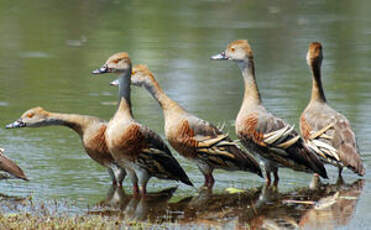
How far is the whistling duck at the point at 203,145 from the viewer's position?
31.6 feet

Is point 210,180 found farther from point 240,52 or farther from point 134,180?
point 240,52

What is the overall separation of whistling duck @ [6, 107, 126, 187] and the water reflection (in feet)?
0.92

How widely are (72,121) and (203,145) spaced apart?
145 centimetres

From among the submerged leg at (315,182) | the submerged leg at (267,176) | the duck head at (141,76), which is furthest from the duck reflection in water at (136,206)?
the submerged leg at (315,182)

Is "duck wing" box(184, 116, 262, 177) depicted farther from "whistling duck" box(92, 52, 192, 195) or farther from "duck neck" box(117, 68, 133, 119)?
"duck neck" box(117, 68, 133, 119)

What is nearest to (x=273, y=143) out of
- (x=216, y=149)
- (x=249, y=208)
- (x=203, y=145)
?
(x=216, y=149)

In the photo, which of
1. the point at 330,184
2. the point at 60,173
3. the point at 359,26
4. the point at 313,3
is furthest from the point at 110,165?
the point at 313,3

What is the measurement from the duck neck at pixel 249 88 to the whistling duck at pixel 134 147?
50.0 inches

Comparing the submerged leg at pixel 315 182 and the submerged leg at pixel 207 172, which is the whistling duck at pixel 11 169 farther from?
the submerged leg at pixel 315 182

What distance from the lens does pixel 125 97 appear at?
947cm

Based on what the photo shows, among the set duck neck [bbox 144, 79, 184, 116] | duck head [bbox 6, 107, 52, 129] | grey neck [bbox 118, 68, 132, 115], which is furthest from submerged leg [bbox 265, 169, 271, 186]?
duck head [bbox 6, 107, 52, 129]

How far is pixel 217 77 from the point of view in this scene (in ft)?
53.0

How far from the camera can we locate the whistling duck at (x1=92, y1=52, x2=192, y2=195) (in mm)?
9141

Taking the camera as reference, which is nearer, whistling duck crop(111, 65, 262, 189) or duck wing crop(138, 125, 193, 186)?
duck wing crop(138, 125, 193, 186)
